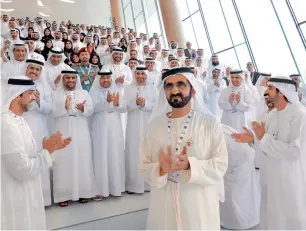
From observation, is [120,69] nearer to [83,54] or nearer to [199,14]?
[83,54]

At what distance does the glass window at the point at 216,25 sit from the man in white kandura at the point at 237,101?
546cm

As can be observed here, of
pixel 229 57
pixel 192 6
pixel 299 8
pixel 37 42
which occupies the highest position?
pixel 192 6

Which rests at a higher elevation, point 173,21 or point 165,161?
point 173,21

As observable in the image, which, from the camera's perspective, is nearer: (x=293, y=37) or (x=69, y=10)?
(x=293, y=37)

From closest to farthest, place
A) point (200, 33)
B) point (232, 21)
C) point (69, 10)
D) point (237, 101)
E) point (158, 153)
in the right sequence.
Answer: point (158, 153), point (237, 101), point (232, 21), point (200, 33), point (69, 10)

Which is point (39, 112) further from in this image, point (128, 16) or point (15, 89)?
point (128, 16)

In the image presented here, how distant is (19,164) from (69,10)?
70.2ft

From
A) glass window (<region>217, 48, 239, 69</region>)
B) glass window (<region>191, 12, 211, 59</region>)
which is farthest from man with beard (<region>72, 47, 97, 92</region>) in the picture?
glass window (<region>191, 12, 211, 59</region>)

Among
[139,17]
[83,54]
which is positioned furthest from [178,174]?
[139,17]

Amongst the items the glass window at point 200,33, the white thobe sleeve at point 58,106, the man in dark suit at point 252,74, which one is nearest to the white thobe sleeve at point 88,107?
the white thobe sleeve at point 58,106

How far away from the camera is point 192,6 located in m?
13.1

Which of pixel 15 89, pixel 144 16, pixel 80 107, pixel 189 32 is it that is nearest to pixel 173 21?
pixel 189 32

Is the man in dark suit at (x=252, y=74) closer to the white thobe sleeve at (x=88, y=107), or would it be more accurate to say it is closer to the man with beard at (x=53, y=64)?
the man with beard at (x=53, y=64)

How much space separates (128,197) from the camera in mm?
4199
